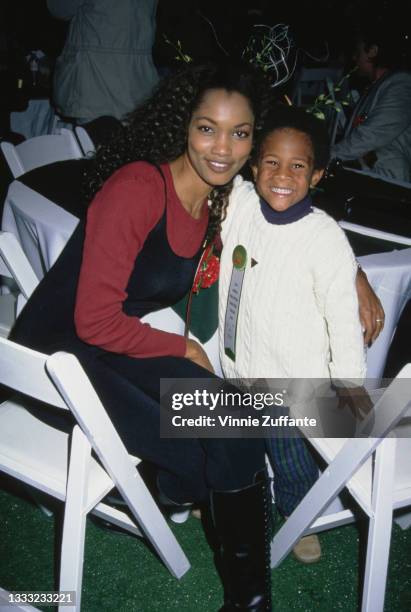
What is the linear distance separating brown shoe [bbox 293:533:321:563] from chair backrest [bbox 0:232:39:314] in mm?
1140

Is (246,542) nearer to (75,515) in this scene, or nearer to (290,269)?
(75,515)

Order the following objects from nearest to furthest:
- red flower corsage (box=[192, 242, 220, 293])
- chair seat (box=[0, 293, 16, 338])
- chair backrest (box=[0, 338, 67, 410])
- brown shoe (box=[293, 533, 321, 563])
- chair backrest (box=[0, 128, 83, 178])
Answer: chair backrest (box=[0, 338, 67, 410]) → red flower corsage (box=[192, 242, 220, 293]) → brown shoe (box=[293, 533, 321, 563]) → chair seat (box=[0, 293, 16, 338]) → chair backrest (box=[0, 128, 83, 178])

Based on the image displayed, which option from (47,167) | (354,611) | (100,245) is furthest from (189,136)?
(354,611)

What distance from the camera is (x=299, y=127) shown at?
1.18m

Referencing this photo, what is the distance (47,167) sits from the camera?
6.01 ft

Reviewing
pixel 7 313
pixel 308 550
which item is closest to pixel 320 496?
pixel 308 550

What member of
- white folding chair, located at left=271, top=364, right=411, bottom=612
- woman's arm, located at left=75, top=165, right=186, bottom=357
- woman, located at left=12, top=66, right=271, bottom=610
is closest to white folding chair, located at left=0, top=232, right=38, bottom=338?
woman, located at left=12, top=66, right=271, bottom=610

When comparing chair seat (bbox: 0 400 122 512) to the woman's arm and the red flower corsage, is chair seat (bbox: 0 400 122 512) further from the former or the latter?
the red flower corsage

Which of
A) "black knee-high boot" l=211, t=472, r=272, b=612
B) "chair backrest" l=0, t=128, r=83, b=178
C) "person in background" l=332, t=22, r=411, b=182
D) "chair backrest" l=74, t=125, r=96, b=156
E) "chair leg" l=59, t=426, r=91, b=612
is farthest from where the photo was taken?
"person in background" l=332, t=22, r=411, b=182

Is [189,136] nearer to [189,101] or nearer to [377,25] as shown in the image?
[189,101]

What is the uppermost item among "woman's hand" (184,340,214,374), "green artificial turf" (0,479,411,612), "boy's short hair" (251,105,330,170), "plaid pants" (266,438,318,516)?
"boy's short hair" (251,105,330,170)

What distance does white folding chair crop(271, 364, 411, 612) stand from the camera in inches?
39.3

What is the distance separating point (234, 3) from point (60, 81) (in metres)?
2.52

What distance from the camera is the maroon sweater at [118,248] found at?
40.3 inches
